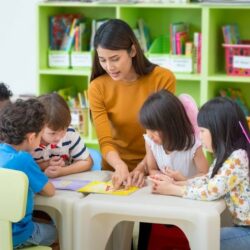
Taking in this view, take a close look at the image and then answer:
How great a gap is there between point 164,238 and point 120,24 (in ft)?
2.97

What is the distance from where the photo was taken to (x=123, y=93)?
284 centimetres

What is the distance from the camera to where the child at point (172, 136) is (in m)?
2.47

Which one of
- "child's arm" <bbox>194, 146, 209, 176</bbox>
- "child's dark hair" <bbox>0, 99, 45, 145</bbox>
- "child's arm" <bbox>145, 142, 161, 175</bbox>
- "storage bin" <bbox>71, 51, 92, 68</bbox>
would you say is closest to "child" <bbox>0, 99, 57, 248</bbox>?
"child's dark hair" <bbox>0, 99, 45, 145</bbox>

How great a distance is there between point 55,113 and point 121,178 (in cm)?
37

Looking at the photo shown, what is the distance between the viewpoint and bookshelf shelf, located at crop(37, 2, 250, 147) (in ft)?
12.9

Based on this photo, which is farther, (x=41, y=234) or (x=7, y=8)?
(x=7, y=8)

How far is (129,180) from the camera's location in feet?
8.11

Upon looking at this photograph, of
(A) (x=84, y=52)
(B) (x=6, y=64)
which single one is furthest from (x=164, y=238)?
(B) (x=6, y=64)

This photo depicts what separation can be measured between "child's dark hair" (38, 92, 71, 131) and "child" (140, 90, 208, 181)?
0.32m

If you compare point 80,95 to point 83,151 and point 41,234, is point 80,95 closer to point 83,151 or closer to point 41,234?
point 83,151

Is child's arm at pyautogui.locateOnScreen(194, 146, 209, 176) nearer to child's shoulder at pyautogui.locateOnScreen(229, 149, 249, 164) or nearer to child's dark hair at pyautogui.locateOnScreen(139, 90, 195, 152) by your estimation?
child's dark hair at pyautogui.locateOnScreen(139, 90, 195, 152)

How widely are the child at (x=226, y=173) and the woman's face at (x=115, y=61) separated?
47cm

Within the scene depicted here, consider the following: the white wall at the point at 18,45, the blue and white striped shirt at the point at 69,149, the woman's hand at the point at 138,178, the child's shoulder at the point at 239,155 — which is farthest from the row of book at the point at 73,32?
the child's shoulder at the point at 239,155

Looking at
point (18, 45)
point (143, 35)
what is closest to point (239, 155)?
point (143, 35)
